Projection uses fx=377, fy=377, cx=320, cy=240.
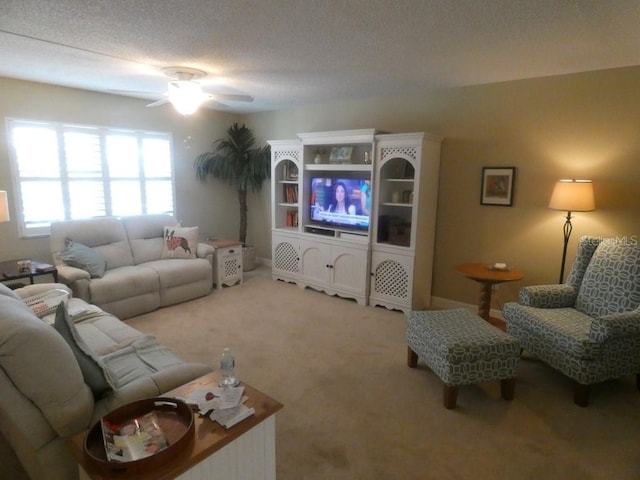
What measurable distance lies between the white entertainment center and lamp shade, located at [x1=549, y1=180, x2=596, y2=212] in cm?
125

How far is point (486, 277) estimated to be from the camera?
10.9 ft

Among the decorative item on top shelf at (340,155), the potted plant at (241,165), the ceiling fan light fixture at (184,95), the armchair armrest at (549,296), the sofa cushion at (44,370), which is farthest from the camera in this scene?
the potted plant at (241,165)

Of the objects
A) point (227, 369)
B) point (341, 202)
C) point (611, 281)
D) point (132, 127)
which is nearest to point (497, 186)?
point (611, 281)

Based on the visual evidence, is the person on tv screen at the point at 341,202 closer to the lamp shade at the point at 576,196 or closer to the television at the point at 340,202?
the television at the point at 340,202

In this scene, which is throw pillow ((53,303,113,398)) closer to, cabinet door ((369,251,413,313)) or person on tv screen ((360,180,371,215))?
cabinet door ((369,251,413,313))

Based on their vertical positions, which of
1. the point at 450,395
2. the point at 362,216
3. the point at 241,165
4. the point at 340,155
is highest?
the point at 340,155

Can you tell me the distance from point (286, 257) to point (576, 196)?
335 cm

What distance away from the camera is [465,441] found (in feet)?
7.14

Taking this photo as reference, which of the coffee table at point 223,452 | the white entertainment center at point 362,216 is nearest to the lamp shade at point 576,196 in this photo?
the white entertainment center at point 362,216

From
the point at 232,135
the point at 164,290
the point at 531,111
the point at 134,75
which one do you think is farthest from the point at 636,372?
the point at 232,135

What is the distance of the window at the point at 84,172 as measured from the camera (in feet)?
13.4

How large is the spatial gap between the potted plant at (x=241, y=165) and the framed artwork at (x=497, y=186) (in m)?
3.04

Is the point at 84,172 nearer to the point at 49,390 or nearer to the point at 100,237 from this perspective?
the point at 100,237

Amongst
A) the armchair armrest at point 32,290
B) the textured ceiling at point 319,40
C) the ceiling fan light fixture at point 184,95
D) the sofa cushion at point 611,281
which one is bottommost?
the armchair armrest at point 32,290
